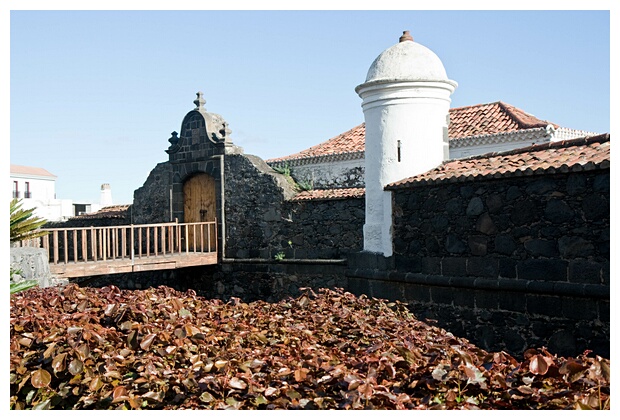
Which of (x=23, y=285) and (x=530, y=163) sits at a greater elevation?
(x=530, y=163)

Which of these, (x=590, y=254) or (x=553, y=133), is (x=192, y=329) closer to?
(x=590, y=254)

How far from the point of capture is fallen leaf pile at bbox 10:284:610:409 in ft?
13.6

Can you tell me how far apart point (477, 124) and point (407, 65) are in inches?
301

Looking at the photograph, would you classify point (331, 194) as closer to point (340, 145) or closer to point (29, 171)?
point (340, 145)

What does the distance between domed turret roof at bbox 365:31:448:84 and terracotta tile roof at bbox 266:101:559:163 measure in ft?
21.0

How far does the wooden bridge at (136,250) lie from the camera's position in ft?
45.3

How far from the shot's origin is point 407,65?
11414 mm

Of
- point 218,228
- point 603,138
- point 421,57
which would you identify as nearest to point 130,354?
point 603,138

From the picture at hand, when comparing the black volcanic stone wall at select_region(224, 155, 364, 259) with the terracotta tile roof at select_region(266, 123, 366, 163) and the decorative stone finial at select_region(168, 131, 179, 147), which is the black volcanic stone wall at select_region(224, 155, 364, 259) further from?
the terracotta tile roof at select_region(266, 123, 366, 163)

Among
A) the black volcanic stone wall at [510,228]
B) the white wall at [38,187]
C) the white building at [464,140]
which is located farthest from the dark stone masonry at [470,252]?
the white wall at [38,187]

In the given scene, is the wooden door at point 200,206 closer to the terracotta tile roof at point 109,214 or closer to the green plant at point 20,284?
the terracotta tile roof at point 109,214

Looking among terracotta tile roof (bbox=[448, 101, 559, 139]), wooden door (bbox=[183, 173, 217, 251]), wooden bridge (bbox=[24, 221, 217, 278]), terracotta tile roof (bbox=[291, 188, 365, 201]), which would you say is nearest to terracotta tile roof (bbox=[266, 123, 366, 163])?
terracotta tile roof (bbox=[448, 101, 559, 139])

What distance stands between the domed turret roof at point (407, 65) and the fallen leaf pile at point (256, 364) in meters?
5.55

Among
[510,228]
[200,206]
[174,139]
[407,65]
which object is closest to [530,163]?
[510,228]
